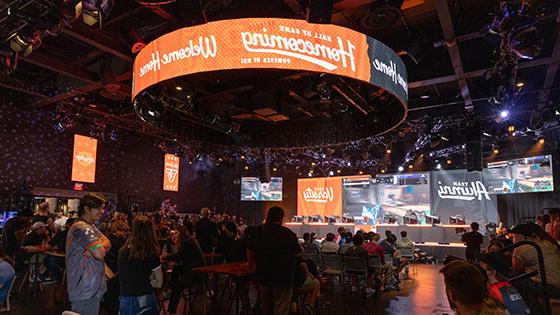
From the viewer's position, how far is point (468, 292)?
186 centimetres

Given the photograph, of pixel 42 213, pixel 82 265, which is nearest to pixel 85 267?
pixel 82 265

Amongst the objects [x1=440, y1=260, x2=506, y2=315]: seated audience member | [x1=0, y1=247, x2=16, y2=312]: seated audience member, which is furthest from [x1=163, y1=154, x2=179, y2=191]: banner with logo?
[x1=440, y1=260, x2=506, y2=315]: seated audience member

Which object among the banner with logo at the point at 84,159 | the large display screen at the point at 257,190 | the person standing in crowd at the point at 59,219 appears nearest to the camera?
the person standing in crowd at the point at 59,219

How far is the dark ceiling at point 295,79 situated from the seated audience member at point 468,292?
2617 mm

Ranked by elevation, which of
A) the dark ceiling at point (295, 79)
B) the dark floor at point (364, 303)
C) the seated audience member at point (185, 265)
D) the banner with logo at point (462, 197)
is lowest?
the dark floor at point (364, 303)

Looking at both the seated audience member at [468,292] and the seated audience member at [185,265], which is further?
the seated audience member at [185,265]

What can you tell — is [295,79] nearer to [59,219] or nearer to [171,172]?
[59,219]

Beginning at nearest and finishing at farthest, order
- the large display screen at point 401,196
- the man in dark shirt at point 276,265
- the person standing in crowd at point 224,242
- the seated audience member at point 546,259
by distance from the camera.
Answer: the seated audience member at point 546,259
the man in dark shirt at point 276,265
the person standing in crowd at point 224,242
the large display screen at point 401,196

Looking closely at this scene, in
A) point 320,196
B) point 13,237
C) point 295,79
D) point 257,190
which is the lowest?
point 13,237

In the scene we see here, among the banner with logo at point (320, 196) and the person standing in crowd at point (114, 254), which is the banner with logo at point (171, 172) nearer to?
the banner with logo at point (320, 196)

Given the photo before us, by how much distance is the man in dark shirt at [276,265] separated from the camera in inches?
152

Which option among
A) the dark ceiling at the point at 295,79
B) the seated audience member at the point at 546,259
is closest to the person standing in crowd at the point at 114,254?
the dark ceiling at the point at 295,79

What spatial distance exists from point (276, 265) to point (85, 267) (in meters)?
1.69

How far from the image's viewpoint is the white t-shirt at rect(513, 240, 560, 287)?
3.66m
